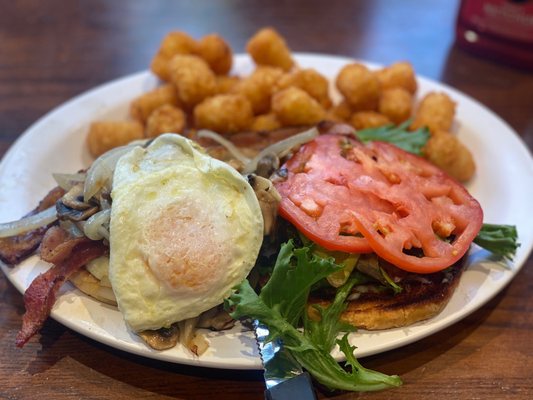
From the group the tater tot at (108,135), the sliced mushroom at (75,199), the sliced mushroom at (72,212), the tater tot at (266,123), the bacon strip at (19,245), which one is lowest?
the bacon strip at (19,245)

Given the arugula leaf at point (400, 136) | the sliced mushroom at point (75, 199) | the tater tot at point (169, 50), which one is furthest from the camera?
the tater tot at point (169, 50)

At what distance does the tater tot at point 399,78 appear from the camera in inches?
116

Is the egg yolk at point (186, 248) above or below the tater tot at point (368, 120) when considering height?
above

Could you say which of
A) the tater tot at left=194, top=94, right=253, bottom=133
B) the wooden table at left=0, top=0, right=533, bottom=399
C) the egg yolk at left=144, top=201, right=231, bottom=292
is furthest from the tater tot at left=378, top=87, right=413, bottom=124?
the egg yolk at left=144, top=201, right=231, bottom=292

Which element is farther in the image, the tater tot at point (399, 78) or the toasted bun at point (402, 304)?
the tater tot at point (399, 78)

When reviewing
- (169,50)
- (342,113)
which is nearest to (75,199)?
(169,50)

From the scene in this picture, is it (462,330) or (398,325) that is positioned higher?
(398,325)

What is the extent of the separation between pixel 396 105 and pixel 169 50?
1300mm

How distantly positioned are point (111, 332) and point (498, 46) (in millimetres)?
3460

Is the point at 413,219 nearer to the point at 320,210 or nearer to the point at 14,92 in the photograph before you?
the point at 320,210

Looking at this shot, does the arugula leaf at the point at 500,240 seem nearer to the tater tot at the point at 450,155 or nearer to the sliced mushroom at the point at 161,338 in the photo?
the tater tot at the point at 450,155

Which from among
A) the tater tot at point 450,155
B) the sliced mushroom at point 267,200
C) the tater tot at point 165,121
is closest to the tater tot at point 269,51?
the tater tot at point 165,121

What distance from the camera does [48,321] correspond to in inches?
77.1

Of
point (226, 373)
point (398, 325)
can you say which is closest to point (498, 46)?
point (398, 325)
